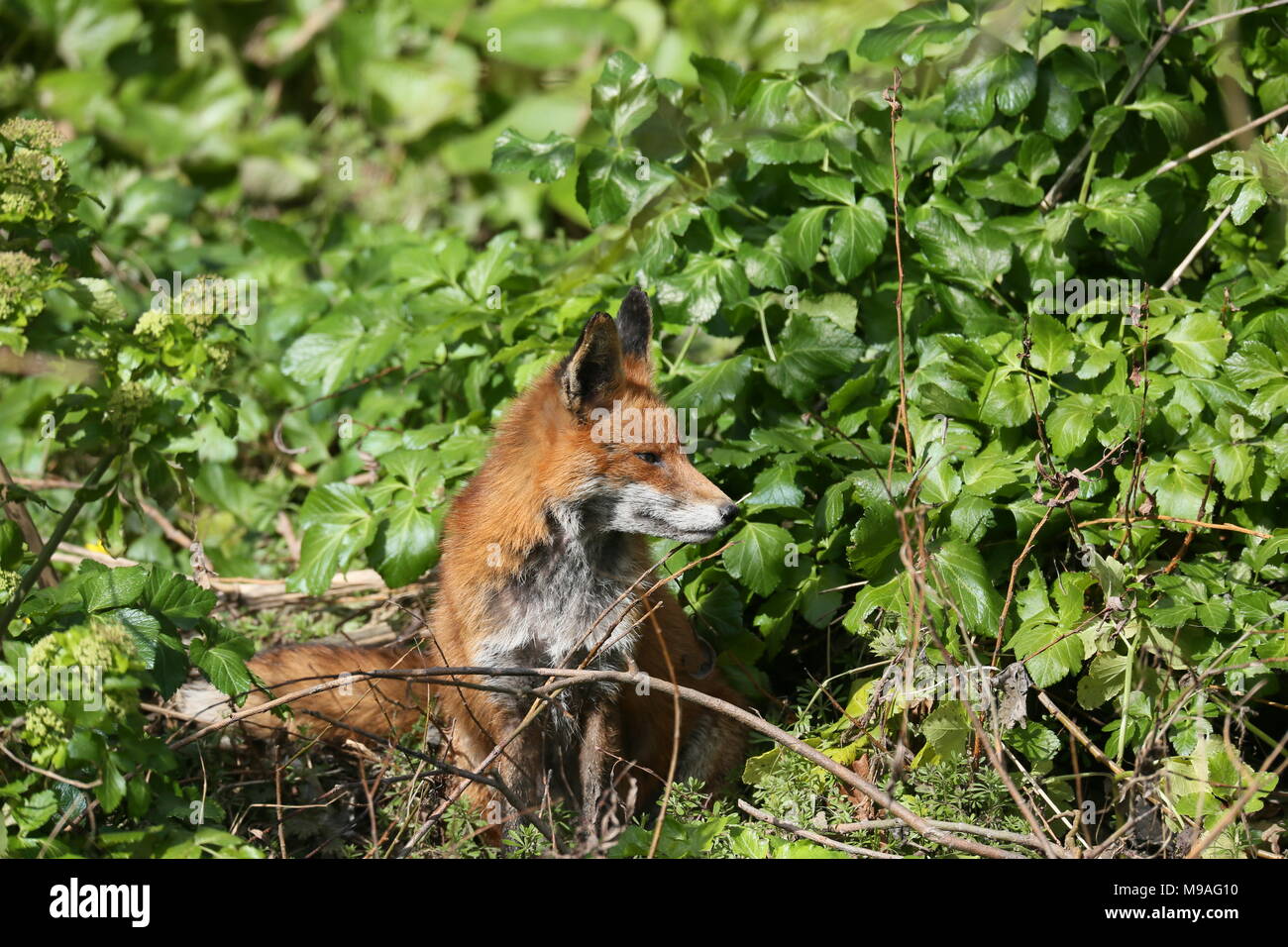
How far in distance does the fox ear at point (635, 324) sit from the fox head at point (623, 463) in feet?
0.93

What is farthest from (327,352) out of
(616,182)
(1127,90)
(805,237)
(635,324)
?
(1127,90)

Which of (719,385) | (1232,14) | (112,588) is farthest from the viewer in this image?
(719,385)

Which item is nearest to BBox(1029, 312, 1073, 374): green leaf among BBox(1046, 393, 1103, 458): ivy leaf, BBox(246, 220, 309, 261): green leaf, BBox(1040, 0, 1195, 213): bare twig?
BBox(1046, 393, 1103, 458): ivy leaf

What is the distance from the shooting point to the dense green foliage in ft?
14.2

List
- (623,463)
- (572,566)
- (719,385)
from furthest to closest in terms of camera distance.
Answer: (719,385) → (572,566) → (623,463)

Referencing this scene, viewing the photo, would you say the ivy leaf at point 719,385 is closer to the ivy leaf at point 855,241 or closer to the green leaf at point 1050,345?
the ivy leaf at point 855,241

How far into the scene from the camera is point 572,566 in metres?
4.91

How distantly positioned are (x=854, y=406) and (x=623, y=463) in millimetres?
1399

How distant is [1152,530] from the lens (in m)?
4.83

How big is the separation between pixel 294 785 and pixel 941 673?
2672mm

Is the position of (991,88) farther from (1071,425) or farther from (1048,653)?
(1048,653)

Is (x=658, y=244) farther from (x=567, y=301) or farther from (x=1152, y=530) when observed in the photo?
(x=1152, y=530)

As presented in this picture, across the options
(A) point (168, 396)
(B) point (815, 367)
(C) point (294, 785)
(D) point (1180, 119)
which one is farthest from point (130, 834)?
(D) point (1180, 119)

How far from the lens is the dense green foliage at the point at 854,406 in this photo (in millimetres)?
4324
